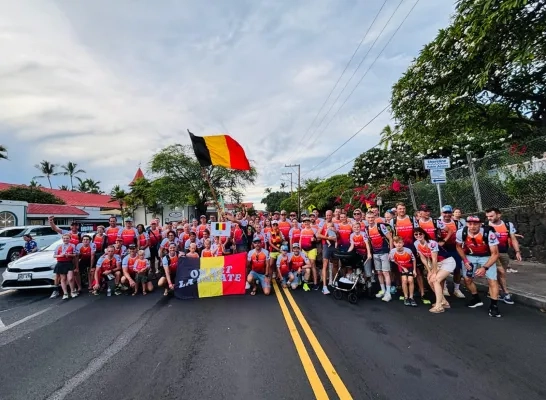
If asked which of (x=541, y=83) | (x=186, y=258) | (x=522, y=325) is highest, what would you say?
(x=541, y=83)

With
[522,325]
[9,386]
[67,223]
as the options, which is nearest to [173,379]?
[9,386]

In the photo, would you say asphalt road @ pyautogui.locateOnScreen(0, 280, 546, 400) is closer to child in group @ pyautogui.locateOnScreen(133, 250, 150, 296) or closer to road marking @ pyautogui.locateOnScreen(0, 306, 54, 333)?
road marking @ pyautogui.locateOnScreen(0, 306, 54, 333)

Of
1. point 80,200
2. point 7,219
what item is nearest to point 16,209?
point 7,219

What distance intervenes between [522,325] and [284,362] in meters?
3.75

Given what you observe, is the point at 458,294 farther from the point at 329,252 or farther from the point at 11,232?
the point at 11,232

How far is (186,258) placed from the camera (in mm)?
7477

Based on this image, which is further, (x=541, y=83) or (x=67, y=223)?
(x=67, y=223)

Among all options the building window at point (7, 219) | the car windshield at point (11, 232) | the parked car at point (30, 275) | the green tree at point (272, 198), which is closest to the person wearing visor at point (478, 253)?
the parked car at point (30, 275)

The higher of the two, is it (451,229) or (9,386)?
(451,229)

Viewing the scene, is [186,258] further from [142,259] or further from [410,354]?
[410,354]

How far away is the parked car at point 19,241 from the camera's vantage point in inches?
561

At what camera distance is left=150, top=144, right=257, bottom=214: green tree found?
1484 inches

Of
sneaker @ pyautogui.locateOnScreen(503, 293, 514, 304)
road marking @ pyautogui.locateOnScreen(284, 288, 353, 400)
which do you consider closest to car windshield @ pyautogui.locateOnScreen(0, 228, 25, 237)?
road marking @ pyautogui.locateOnScreen(284, 288, 353, 400)

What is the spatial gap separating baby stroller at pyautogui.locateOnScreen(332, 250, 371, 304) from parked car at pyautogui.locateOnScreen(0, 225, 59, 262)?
1534 centimetres
